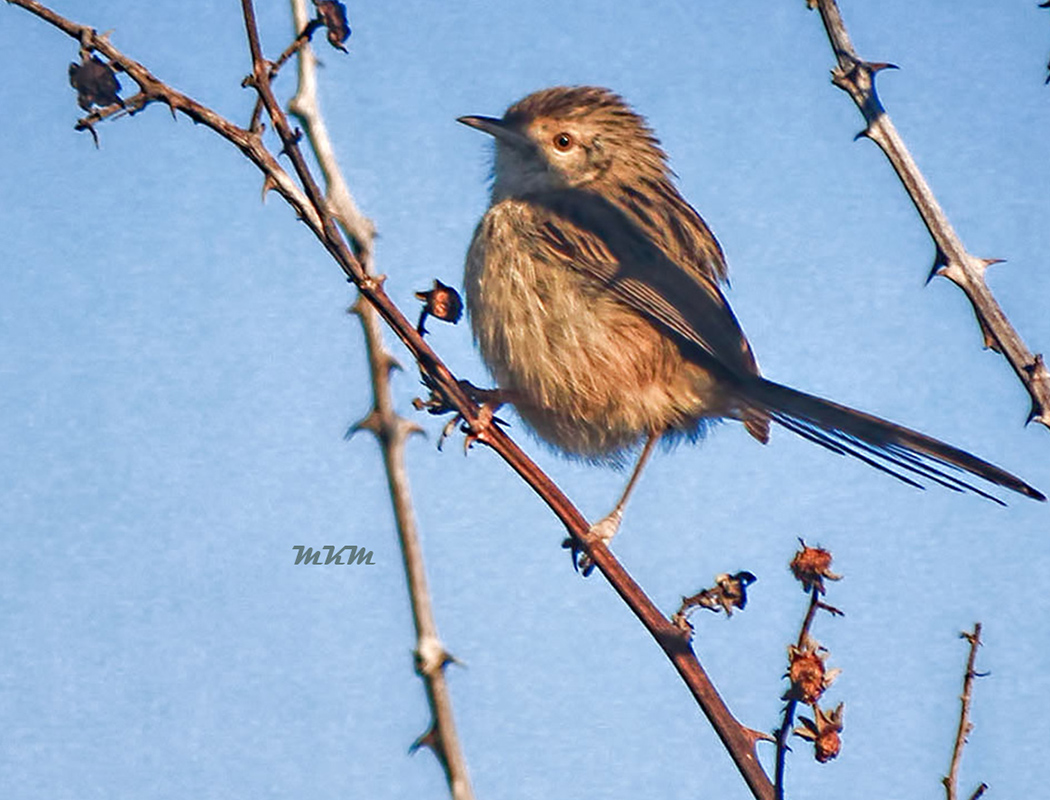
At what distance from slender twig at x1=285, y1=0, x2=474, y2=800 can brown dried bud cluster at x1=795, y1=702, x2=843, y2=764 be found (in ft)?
2.78

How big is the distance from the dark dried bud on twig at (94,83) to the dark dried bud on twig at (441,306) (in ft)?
3.29

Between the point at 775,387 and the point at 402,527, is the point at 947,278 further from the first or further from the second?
the point at 402,527

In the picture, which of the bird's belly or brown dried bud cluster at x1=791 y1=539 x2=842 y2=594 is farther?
the bird's belly

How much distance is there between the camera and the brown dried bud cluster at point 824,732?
3.02 metres

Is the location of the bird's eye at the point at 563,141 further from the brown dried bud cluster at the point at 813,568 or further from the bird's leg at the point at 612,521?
the brown dried bud cluster at the point at 813,568

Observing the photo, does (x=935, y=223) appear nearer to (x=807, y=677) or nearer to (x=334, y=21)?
(x=807, y=677)

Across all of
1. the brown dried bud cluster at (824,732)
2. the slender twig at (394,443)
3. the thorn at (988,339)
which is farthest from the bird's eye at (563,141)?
the brown dried bud cluster at (824,732)

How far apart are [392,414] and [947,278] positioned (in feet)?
5.09

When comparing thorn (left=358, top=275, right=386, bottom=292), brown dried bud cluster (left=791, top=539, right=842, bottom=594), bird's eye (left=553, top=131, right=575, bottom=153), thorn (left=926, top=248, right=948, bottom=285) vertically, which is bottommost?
brown dried bud cluster (left=791, top=539, right=842, bottom=594)

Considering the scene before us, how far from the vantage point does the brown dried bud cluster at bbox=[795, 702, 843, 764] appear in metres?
3.02

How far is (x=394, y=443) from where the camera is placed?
324cm

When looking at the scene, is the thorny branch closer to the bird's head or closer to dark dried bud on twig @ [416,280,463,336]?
dark dried bud on twig @ [416,280,463,336]

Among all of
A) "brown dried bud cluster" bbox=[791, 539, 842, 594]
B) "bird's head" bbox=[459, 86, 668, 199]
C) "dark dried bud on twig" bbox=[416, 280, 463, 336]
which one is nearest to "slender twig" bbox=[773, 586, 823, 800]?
"brown dried bud cluster" bbox=[791, 539, 842, 594]

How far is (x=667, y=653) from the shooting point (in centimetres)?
303
